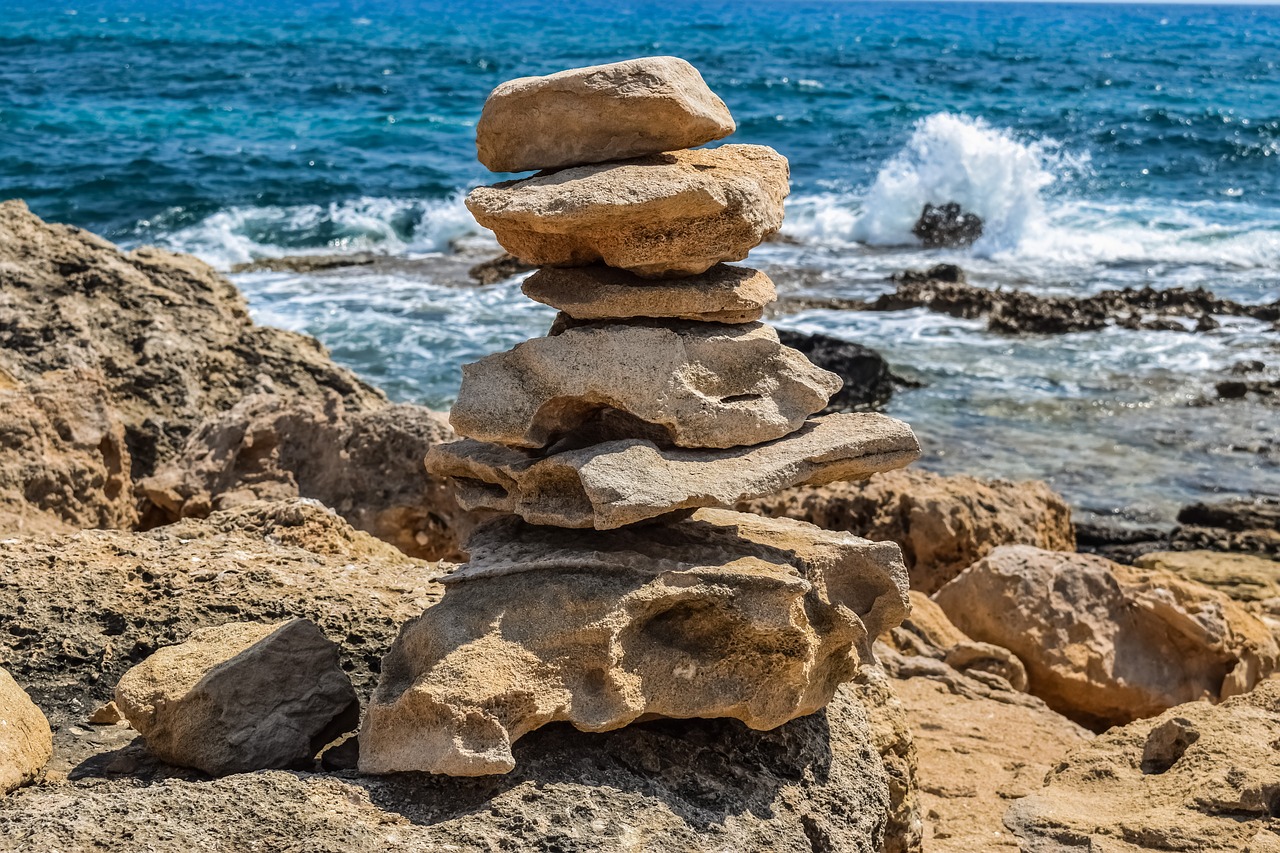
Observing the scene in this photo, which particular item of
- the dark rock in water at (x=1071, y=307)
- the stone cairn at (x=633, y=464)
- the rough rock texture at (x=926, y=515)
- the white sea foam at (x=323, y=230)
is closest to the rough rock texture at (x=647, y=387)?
the stone cairn at (x=633, y=464)

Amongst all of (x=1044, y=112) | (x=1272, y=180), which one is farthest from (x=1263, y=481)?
(x=1044, y=112)

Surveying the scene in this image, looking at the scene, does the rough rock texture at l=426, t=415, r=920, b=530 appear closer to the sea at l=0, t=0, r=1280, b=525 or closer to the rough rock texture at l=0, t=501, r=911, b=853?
the rough rock texture at l=0, t=501, r=911, b=853

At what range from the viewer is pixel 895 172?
20219mm

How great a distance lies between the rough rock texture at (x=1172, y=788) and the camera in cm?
319

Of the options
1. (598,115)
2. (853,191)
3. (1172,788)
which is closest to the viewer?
(598,115)

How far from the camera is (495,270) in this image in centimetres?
1447

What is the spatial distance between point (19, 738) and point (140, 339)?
3.09 m

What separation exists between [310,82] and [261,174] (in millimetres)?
11521

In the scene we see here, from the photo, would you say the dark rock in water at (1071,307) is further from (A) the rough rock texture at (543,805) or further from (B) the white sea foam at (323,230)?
(A) the rough rock texture at (543,805)

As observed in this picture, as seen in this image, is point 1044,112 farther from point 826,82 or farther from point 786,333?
point 786,333

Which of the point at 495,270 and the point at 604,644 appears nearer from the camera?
the point at 604,644

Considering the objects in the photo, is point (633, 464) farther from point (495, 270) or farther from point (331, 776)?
point (495, 270)

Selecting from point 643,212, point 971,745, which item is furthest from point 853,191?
point 643,212

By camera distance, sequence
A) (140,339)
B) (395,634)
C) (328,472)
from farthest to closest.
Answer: (140,339)
(328,472)
(395,634)
